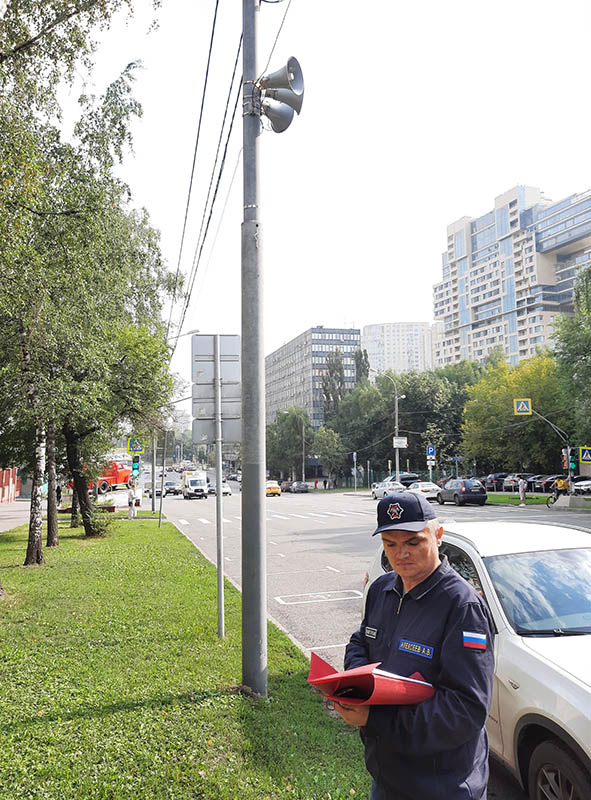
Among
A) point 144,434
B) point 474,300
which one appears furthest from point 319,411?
point 144,434

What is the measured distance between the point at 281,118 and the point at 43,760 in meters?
5.77

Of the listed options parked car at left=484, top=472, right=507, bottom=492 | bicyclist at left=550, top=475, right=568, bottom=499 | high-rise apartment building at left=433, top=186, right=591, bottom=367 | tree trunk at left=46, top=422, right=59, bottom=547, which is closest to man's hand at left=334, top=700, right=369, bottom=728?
tree trunk at left=46, top=422, right=59, bottom=547

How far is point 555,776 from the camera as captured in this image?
3320mm

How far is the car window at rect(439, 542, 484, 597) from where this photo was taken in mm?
4570

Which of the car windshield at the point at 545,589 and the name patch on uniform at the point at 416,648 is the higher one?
the name patch on uniform at the point at 416,648

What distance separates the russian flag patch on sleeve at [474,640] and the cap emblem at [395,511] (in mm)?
464

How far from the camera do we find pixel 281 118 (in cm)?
622

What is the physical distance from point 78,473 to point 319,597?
1230 cm

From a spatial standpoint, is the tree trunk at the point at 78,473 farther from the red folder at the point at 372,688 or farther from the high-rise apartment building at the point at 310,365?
the high-rise apartment building at the point at 310,365

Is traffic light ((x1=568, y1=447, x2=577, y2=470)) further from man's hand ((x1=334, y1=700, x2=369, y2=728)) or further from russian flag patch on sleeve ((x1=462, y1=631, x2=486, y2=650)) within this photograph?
man's hand ((x1=334, y1=700, x2=369, y2=728))

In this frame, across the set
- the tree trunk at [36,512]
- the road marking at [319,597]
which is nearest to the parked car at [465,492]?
the road marking at [319,597]

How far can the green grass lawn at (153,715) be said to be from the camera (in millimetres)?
4016

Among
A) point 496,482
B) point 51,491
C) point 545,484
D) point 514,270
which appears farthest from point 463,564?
point 514,270

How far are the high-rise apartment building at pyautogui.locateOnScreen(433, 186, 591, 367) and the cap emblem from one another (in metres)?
129
